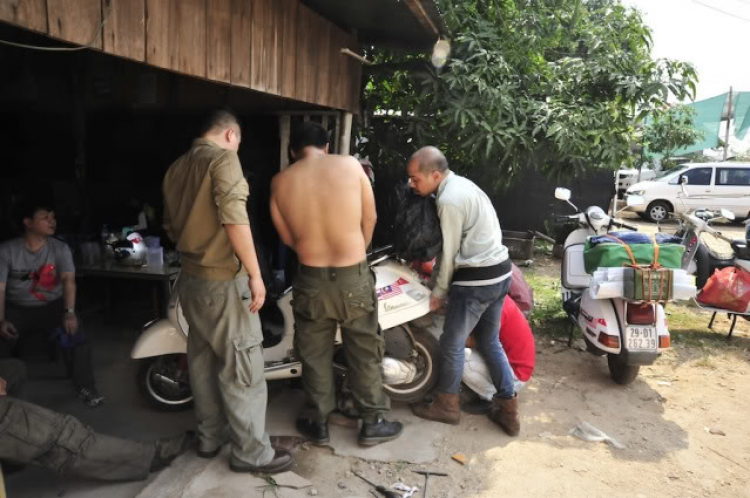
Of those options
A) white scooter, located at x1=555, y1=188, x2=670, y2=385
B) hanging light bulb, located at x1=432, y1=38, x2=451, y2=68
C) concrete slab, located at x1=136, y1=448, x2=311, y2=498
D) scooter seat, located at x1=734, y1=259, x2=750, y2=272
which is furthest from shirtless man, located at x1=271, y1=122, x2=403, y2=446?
scooter seat, located at x1=734, y1=259, x2=750, y2=272

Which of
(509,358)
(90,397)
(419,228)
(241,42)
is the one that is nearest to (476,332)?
(509,358)

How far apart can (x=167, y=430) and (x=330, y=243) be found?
1725 mm

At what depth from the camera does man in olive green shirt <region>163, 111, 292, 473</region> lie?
254 cm

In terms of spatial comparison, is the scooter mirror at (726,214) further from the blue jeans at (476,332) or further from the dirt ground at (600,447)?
the blue jeans at (476,332)

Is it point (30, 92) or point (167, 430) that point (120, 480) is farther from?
point (30, 92)

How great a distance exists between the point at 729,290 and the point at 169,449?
5.20m

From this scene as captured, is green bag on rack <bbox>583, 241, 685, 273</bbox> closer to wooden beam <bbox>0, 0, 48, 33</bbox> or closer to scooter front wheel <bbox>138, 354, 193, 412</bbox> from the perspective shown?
scooter front wheel <bbox>138, 354, 193, 412</bbox>

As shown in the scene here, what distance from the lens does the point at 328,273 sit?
2.99 metres

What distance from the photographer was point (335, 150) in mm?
5098

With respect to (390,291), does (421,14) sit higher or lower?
higher

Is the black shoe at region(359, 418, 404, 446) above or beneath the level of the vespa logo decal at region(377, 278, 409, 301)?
beneath

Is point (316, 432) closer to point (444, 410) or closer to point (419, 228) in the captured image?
point (444, 410)

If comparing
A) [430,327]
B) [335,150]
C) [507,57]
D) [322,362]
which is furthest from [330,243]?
[507,57]

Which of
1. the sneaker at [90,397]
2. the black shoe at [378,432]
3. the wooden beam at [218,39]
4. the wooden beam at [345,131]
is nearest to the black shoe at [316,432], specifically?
the black shoe at [378,432]
